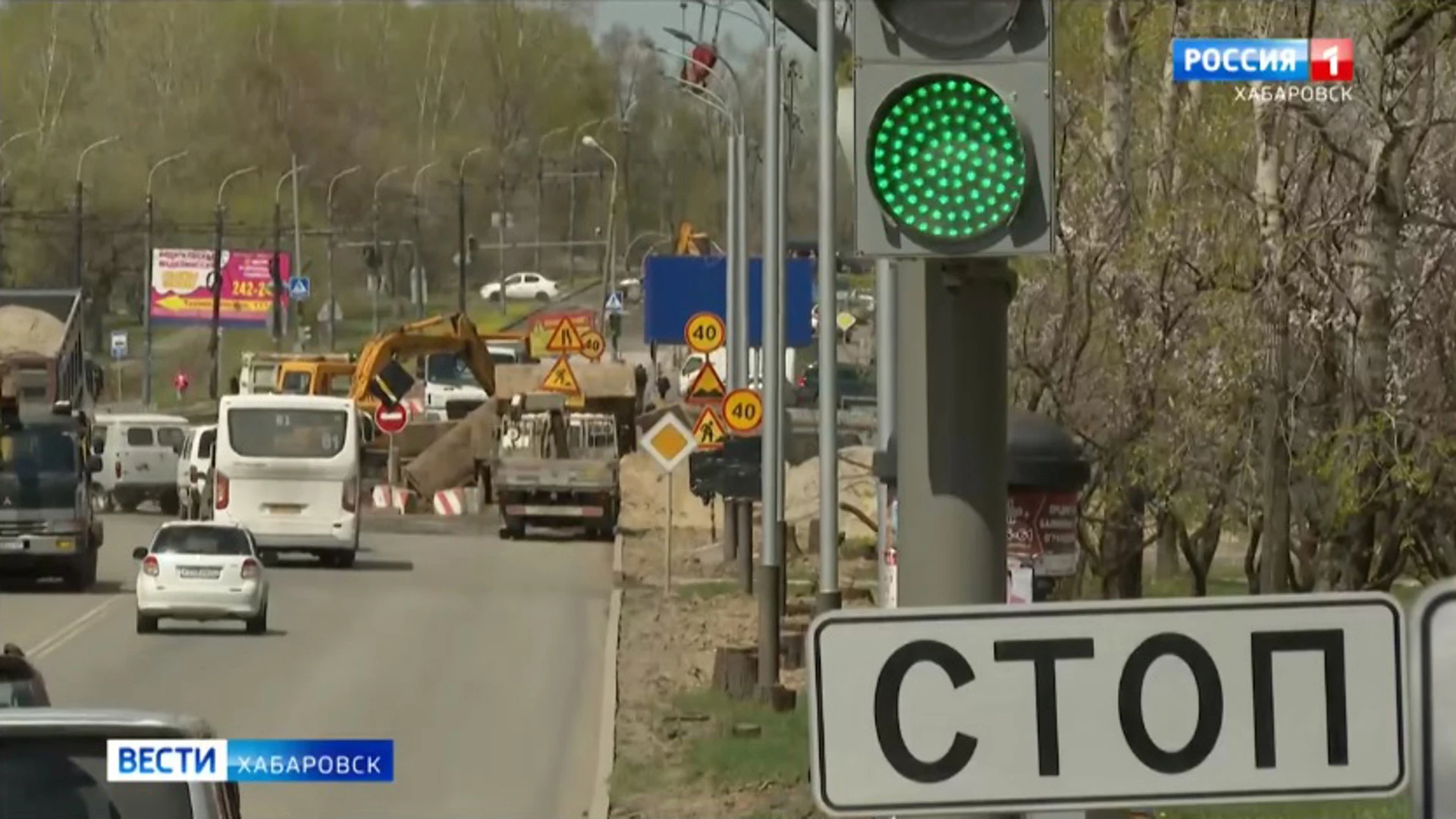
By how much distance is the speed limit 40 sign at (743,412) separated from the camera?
30547mm

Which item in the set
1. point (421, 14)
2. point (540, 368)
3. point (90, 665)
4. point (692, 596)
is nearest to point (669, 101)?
point (540, 368)

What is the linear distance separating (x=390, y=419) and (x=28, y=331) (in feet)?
57.4

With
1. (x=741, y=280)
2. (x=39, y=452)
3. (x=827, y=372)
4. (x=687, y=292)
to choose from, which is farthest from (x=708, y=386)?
(x=827, y=372)

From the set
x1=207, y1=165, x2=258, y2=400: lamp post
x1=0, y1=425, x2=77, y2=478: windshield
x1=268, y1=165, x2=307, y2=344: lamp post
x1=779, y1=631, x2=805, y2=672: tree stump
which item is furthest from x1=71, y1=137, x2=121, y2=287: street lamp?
x1=779, y1=631, x2=805, y2=672: tree stump

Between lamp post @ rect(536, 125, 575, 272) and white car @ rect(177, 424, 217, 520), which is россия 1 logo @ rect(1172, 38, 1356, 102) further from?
lamp post @ rect(536, 125, 575, 272)

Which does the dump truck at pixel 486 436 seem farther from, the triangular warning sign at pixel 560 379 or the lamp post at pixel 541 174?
the lamp post at pixel 541 174

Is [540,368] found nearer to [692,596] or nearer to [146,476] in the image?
[146,476]

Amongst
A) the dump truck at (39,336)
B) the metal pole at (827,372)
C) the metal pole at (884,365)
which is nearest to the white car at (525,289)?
the dump truck at (39,336)

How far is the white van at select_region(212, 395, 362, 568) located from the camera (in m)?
38.1

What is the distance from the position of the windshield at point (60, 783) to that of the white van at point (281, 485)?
104ft

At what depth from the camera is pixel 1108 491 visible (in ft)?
81.4

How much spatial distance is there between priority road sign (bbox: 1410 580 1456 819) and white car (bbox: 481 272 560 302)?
2647 inches

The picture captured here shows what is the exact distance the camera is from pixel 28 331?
29.1 metres

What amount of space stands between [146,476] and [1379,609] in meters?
42.1
